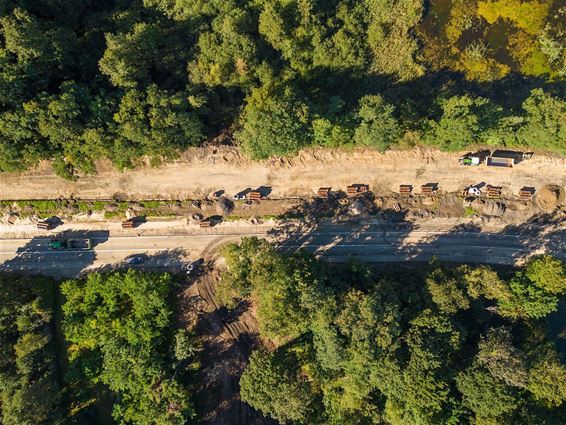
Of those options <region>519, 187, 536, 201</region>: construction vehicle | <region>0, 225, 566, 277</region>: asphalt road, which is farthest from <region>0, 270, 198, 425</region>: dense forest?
<region>519, 187, 536, 201</region>: construction vehicle

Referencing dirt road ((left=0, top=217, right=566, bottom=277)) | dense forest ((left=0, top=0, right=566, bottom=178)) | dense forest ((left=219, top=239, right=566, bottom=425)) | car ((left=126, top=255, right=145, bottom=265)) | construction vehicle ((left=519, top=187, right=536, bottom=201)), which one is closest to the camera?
dense forest ((left=219, top=239, right=566, bottom=425))

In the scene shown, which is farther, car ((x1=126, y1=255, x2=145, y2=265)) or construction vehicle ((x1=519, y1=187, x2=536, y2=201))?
construction vehicle ((x1=519, y1=187, x2=536, y2=201))

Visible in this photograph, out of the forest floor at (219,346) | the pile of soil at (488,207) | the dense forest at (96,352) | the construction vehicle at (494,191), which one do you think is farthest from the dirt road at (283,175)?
the forest floor at (219,346)

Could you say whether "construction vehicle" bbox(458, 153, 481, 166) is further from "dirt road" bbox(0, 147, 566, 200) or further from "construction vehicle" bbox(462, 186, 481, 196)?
"construction vehicle" bbox(462, 186, 481, 196)

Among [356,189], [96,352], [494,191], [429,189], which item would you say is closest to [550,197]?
[494,191]

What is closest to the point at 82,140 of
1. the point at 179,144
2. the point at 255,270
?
the point at 179,144

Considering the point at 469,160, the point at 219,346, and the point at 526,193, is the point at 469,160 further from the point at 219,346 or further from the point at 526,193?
the point at 219,346

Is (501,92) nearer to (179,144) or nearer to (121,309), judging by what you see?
(179,144)
